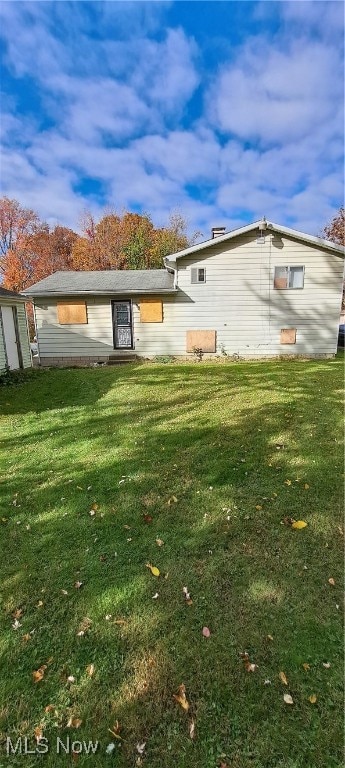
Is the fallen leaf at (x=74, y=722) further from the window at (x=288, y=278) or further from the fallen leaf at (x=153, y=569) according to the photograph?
the window at (x=288, y=278)

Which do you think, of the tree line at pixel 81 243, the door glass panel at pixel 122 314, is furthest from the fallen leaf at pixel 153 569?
the tree line at pixel 81 243

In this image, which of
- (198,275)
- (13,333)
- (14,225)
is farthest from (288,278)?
(14,225)

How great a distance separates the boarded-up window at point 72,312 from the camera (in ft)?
39.7

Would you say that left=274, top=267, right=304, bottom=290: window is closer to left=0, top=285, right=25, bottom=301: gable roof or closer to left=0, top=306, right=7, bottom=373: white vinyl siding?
left=0, top=285, right=25, bottom=301: gable roof

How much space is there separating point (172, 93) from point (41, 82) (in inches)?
156

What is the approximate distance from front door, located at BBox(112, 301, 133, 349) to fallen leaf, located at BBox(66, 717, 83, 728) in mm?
11282

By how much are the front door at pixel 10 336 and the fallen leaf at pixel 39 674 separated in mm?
9481

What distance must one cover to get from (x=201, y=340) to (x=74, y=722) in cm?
1107

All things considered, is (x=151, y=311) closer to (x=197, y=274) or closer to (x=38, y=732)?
(x=197, y=274)

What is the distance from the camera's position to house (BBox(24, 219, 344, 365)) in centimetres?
1152

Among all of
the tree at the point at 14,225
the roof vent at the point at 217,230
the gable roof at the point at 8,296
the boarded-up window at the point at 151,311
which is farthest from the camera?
the tree at the point at 14,225

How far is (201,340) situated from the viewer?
39.9ft

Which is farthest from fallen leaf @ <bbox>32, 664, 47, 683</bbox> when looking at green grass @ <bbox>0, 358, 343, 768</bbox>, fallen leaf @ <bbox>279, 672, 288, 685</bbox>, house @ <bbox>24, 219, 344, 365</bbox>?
house @ <bbox>24, 219, 344, 365</bbox>

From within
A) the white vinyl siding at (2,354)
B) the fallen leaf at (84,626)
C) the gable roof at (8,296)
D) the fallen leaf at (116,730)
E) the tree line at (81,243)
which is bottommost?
the fallen leaf at (116,730)
